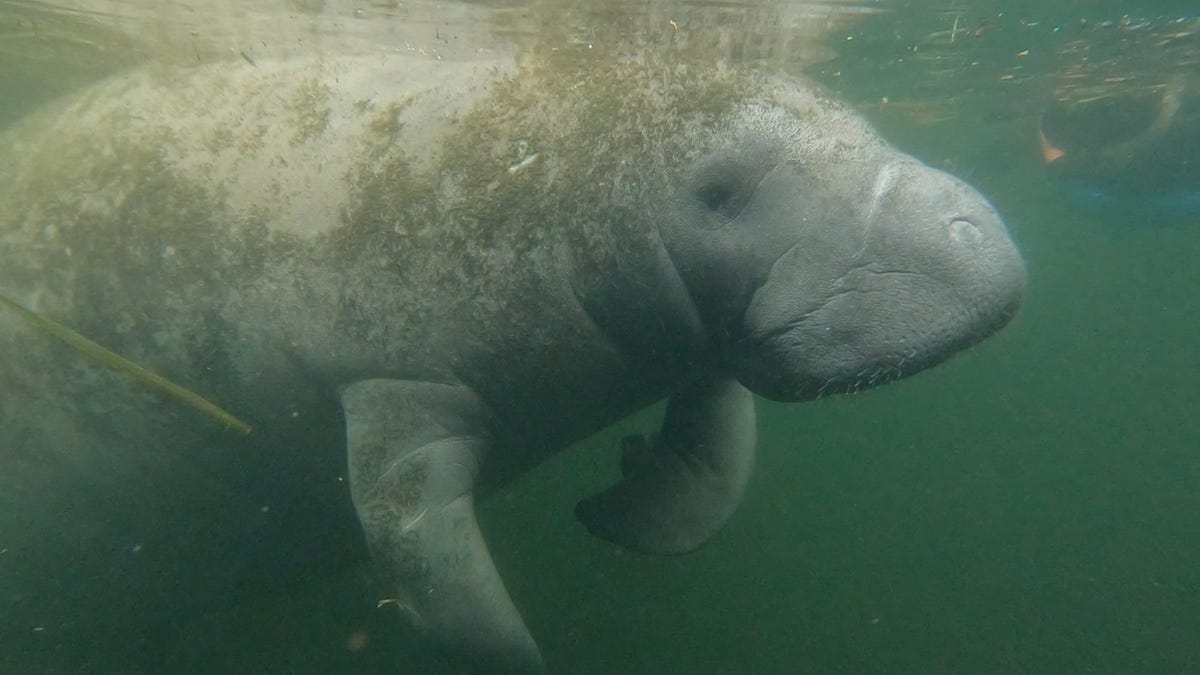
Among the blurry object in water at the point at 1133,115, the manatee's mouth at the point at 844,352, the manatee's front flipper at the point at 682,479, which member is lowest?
the blurry object in water at the point at 1133,115

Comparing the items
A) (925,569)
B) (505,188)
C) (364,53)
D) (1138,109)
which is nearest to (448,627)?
(505,188)

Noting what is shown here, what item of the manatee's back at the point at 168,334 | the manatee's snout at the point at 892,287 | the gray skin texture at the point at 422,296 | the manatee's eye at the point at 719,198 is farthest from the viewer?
the manatee's back at the point at 168,334

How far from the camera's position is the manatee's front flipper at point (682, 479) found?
13.0 ft

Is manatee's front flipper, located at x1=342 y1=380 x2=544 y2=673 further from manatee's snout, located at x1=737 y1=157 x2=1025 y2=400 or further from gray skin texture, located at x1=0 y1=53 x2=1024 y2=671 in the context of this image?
manatee's snout, located at x1=737 y1=157 x2=1025 y2=400

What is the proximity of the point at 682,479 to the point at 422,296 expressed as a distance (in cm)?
165

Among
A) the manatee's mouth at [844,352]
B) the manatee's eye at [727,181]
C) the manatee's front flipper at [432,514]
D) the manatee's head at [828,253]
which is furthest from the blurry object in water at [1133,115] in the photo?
the manatee's front flipper at [432,514]

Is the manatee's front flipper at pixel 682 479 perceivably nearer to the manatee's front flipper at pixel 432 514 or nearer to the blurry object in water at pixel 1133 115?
the manatee's front flipper at pixel 432 514

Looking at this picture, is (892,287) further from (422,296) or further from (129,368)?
(129,368)

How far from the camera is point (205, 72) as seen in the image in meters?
4.24

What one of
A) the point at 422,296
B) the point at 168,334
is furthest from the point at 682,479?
the point at 168,334

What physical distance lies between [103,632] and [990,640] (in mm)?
10182

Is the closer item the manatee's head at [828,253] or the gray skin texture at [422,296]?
the manatee's head at [828,253]

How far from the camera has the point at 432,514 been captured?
10.1 ft

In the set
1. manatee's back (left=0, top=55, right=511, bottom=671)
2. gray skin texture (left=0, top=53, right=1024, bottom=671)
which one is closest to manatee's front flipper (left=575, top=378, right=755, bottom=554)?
gray skin texture (left=0, top=53, right=1024, bottom=671)
